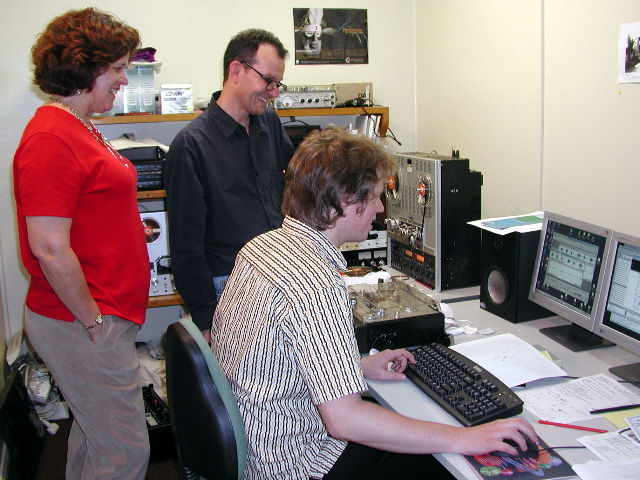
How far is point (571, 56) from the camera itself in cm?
207

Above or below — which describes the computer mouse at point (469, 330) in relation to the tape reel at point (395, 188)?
below

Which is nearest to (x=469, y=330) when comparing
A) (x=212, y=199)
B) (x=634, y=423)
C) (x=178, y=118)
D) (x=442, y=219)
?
(x=442, y=219)

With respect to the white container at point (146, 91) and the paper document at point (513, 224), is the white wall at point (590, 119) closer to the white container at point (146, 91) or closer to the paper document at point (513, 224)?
the paper document at point (513, 224)

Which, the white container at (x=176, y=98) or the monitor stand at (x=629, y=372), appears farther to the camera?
the white container at (x=176, y=98)

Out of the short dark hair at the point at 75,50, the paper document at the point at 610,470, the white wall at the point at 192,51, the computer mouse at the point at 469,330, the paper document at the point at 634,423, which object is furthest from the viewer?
the white wall at the point at 192,51

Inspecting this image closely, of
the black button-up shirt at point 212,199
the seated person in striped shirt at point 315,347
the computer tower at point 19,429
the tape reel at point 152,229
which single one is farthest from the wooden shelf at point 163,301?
the seated person in striped shirt at point 315,347

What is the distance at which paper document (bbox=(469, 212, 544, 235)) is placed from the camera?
1.86 metres

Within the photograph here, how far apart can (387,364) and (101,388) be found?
0.84 meters

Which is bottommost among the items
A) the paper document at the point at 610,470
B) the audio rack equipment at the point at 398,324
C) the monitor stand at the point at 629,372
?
the paper document at the point at 610,470

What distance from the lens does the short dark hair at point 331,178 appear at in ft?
4.07

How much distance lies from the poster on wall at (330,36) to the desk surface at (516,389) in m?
1.56

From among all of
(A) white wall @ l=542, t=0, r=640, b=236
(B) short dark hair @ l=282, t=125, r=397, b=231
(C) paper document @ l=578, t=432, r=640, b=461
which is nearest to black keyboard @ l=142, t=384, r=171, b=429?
(B) short dark hair @ l=282, t=125, r=397, b=231

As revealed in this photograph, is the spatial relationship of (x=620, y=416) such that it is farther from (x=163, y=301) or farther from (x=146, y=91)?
(x=146, y=91)

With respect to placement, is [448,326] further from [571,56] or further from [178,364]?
[571,56]
